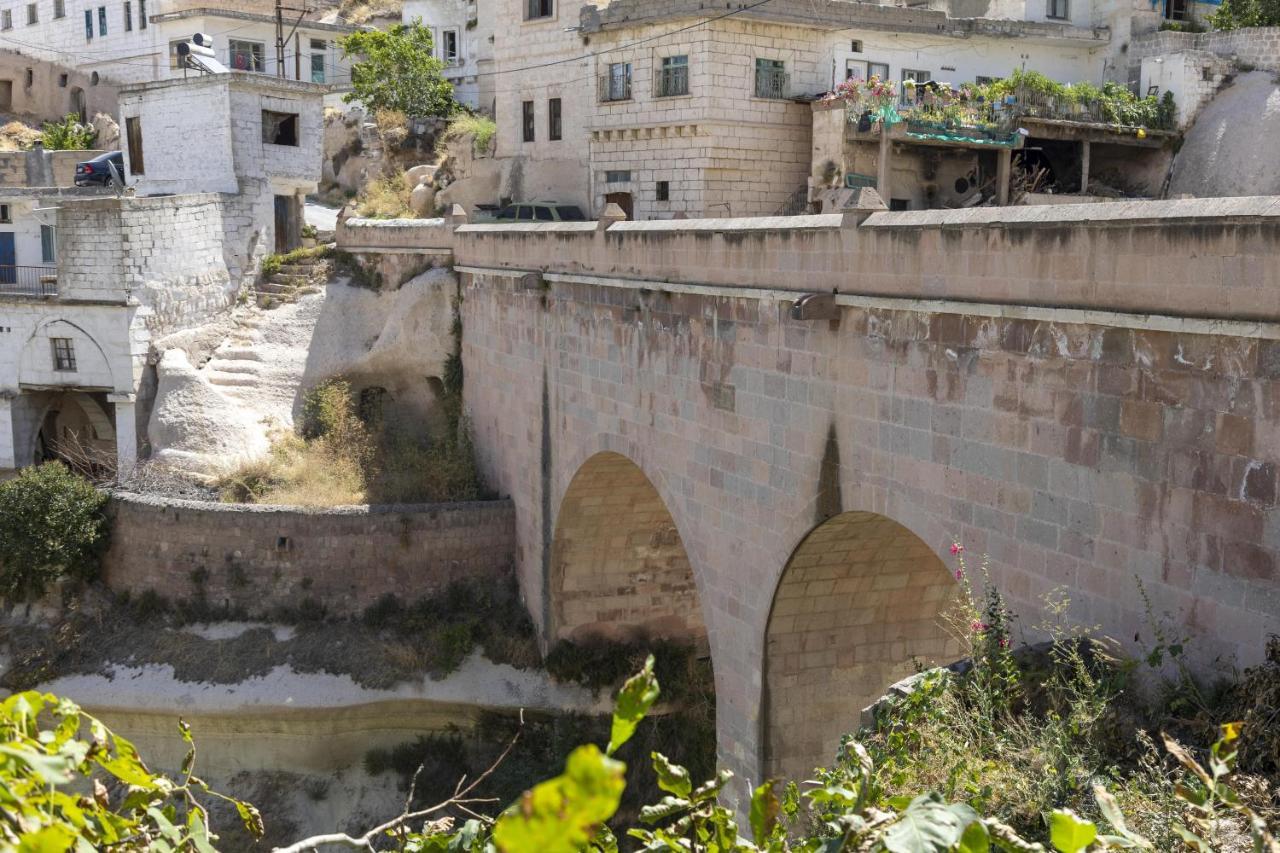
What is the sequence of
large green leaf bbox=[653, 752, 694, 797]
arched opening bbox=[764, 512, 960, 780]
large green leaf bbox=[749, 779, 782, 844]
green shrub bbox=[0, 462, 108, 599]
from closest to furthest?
1. large green leaf bbox=[749, 779, 782, 844]
2. large green leaf bbox=[653, 752, 694, 797]
3. arched opening bbox=[764, 512, 960, 780]
4. green shrub bbox=[0, 462, 108, 599]

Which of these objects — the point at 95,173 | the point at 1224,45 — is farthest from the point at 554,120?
the point at 1224,45

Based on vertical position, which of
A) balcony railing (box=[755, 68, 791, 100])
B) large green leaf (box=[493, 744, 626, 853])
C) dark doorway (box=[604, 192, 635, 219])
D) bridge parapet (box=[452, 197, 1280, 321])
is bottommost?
large green leaf (box=[493, 744, 626, 853])

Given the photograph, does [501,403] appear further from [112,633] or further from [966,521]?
[966,521]

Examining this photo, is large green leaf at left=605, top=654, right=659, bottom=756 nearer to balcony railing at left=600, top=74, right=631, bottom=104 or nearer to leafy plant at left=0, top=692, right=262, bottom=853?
leafy plant at left=0, top=692, right=262, bottom=853

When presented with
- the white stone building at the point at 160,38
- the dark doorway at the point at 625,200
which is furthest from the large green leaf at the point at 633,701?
the white stone building at the point at 160,38

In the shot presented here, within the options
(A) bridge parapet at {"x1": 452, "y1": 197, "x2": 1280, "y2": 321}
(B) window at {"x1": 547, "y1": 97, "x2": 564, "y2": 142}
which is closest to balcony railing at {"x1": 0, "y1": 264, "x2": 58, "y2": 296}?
(B) window at {"x1": 547, "y1": 97, "x2": 564, "y2": 142}

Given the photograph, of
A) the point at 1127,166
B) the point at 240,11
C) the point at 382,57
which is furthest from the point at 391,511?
the point at 240,11

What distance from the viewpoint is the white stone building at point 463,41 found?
36.0 m

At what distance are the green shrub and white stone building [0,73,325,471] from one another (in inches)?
72.8

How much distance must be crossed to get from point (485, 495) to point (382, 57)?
18.7m

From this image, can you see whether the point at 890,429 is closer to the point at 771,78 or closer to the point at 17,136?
the point at 771,78

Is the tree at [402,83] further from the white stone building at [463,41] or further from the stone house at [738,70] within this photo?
the stone house at [738,70]

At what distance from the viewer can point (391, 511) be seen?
738 inches

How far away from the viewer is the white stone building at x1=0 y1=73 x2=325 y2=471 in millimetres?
22344
